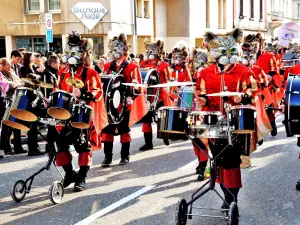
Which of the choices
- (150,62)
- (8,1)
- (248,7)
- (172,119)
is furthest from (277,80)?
(248,7)

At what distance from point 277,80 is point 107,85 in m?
5.22

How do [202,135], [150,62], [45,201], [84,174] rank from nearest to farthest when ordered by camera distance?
[202,135] → [45,201] → [84,174] → [150,62]

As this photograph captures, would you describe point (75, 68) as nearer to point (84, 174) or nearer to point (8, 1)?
point (84, 174)

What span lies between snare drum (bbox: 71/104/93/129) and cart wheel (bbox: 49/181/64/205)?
0.71 m

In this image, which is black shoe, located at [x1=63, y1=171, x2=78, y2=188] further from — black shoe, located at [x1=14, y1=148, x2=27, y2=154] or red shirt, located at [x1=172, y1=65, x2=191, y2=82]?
red shirt, located at [x1=172, y1=65, x2=191, y2=82]

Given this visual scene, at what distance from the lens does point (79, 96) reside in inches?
282

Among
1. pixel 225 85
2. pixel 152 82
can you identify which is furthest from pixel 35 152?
pixel 225 85

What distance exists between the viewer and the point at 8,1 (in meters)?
25.7

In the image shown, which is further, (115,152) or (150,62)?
(150,62)

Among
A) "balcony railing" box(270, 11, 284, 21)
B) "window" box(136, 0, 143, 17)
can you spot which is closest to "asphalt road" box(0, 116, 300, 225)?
"window" box(136, 0, 143, 17)

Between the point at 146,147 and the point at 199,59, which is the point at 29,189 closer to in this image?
the point at 146,147

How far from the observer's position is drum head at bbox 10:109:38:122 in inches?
264

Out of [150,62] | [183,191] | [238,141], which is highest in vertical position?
[150,62]

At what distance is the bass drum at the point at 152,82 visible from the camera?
9.95 metres
